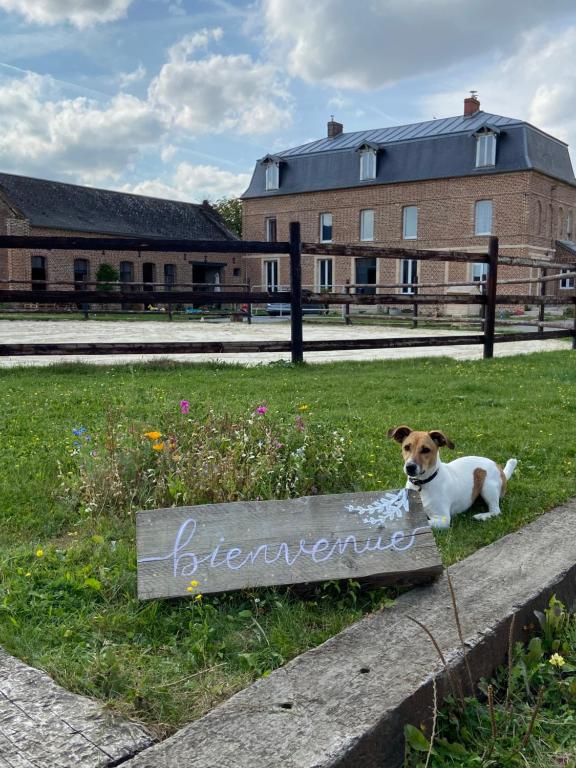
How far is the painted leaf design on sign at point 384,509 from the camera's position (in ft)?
9.41

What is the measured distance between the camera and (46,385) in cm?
734

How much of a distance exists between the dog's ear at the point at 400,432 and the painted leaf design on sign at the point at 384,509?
0.67 metres

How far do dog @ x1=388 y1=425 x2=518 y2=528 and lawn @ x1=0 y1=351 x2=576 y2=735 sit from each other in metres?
0.10

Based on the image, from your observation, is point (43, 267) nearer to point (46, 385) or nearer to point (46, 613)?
point (46, 385)

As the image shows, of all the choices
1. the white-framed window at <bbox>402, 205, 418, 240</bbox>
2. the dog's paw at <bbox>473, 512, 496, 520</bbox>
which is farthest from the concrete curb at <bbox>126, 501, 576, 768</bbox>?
the white-framed window at <bbox>402, 205, 418, 240</bbox>

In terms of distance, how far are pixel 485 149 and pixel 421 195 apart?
400cm

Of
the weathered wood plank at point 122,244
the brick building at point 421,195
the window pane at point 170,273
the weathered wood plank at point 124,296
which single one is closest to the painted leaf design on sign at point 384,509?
the weathered wood plank at point 122,244

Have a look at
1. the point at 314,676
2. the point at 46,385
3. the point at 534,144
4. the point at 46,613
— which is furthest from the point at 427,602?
the point at 534,144

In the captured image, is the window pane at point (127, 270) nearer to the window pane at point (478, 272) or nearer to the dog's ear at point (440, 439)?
the window pane at point (478, 272)

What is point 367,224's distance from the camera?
40406mm

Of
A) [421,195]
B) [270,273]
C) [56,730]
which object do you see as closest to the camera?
[56,730]

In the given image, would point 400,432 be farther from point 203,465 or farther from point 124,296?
point 124,296

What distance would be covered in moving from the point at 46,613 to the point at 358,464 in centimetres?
213

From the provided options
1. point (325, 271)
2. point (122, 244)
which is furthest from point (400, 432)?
point (325, 271)
